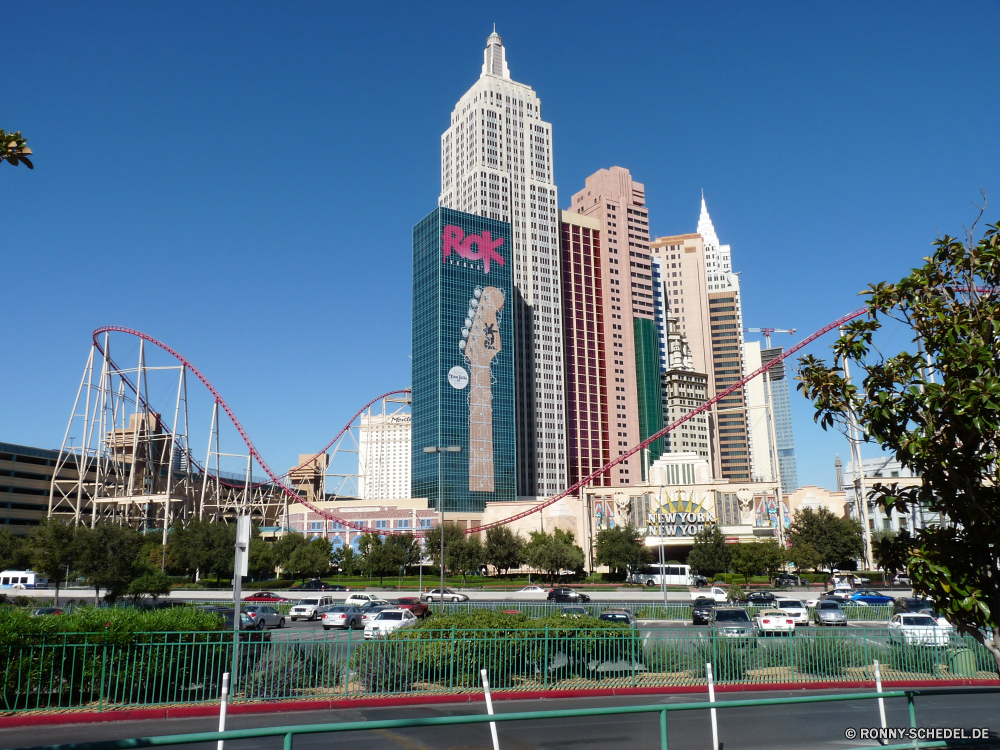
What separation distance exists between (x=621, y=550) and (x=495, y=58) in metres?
136

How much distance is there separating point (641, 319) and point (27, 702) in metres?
164

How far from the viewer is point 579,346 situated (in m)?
165

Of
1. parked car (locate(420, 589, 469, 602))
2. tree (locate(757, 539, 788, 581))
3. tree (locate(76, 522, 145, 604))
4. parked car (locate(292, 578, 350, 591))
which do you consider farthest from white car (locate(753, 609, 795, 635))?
parked car (locate(292, 578, 350, 591))

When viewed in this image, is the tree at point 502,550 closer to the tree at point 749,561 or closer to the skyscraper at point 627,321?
the tree at point 749,561

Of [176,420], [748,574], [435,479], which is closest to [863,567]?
[748,574]

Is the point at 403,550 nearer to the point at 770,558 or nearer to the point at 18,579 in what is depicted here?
the point at 18,579

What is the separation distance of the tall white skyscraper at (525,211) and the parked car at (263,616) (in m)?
109

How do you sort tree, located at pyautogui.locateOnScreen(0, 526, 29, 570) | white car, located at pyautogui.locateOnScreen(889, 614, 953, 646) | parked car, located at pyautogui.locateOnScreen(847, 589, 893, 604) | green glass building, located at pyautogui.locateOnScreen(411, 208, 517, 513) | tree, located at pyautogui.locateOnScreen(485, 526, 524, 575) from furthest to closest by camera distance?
1. green glass building, located at pyautogui.locateOnScreen(411, 208, 517, 513)
2. tree, located at pyautogui.locateOnScreen(485, 526, 524, 575)
3. tree, located at pyautogui.locateOnScreen(0, 526, 29, 570)
4. parked car, located at pyautogui.locateOnScreen(847, 589, 893, 604)
5. white car, located at pyautogui.locateOnScreen(889, 614, 953, 646)

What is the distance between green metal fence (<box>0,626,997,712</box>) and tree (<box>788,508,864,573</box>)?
193 ft

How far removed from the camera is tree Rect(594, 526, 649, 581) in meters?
80.8

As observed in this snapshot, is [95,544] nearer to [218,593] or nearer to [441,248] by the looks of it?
[218,593]

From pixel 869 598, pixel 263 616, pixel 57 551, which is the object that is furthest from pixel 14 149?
pixel 869 598

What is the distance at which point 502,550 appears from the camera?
85188mm

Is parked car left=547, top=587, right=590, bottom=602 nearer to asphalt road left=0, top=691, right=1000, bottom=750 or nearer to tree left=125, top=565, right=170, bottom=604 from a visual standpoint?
tree left=125, top=565, right=170, bottom=604
